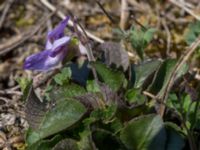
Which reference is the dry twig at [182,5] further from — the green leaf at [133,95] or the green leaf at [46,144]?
the green leaf at [46,144]

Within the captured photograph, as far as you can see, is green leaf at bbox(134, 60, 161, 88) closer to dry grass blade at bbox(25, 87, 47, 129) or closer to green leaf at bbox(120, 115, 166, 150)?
green leaf at bbox(120, 115, 166, 150)

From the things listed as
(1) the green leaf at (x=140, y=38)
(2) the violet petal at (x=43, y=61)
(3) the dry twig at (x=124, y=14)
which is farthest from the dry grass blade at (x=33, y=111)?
(3) the dry twig at (x=124, y=14)

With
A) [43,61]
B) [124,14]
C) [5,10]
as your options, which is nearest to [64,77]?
[43,61]

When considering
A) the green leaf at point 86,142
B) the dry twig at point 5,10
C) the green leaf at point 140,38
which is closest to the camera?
A: the green leaf at point 86,142

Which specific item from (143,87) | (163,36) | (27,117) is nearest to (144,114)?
(143,87)

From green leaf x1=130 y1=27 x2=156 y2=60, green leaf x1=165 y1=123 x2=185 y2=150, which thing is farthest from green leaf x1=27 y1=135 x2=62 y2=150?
green leaf x1=130 y1=27 x2=156 y2=60

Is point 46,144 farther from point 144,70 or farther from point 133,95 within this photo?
point 144,70
